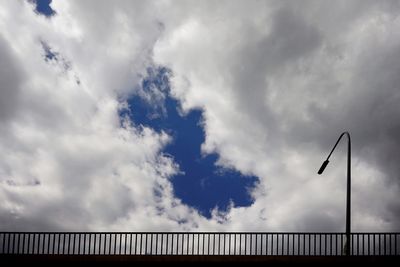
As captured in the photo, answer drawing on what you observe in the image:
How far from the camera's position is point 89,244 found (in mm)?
24203
